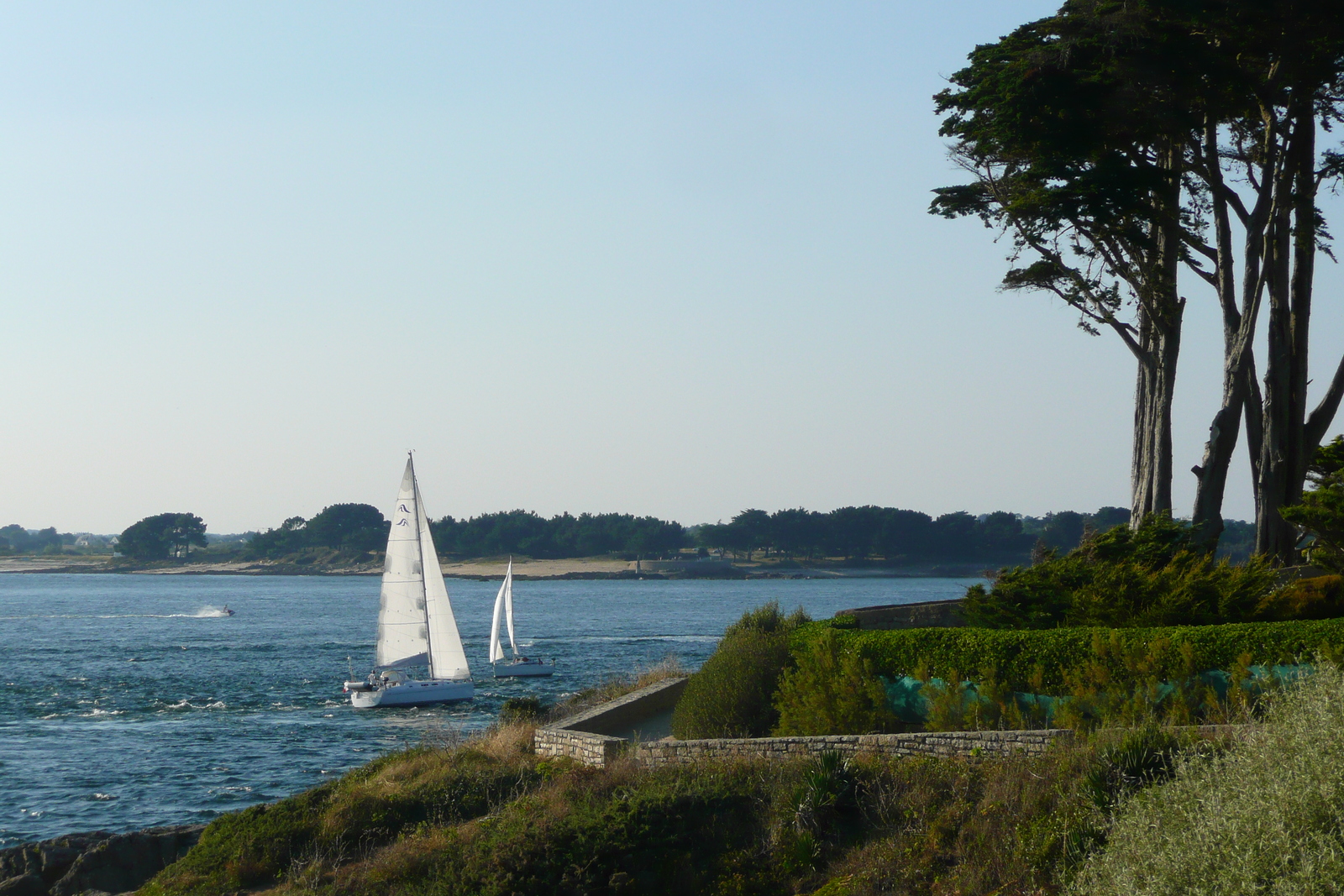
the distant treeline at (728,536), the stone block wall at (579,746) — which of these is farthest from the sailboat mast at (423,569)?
the distant treeline at (728,536)

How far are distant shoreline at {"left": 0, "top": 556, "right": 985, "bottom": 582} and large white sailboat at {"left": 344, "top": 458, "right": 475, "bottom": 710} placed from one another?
118 metres

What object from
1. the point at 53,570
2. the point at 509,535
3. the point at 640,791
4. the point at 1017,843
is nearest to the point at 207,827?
the point at 640,791

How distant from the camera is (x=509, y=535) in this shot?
173750mm

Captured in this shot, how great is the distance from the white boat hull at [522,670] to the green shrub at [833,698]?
37715mm

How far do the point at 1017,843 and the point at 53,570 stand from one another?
211 m

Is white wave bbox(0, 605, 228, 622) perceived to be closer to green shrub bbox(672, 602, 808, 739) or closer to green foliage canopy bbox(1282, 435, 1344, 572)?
green shrub bbox(672, 602, 808, 739)

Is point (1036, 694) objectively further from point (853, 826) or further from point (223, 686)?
point (223, 686)

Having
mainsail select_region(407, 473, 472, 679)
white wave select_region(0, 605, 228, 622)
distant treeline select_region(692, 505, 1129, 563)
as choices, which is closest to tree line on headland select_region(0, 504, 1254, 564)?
distant treeline select_region(692, 505, 1129, 563)

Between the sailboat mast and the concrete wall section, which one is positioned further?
the sailboat mast

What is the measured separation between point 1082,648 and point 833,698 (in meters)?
3.22

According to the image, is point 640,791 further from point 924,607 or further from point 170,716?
point 170,716

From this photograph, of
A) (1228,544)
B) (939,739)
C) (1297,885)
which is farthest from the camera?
(1228,544)

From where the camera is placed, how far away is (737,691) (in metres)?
17.0

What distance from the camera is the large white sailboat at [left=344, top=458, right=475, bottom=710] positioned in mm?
40719
